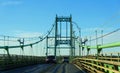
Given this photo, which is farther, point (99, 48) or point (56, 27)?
point (56, 27)

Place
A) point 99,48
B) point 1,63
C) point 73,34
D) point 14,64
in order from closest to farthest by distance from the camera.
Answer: point 99,48
point 1,63
point 14,64
point 73,34

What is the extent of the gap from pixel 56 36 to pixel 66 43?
387cm

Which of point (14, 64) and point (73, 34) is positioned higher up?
point (73, 34)

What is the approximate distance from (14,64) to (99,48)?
70.6 ft

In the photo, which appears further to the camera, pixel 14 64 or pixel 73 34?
pixel 73 34

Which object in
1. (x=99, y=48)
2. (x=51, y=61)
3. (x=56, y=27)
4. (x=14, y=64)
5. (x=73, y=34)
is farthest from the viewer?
(x=56, y=27)

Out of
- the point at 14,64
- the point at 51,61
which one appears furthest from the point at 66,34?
the point at 14,64

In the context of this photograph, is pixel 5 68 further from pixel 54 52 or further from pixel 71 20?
pixel 71 20

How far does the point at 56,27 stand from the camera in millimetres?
118375

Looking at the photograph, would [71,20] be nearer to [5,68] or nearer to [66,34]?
[66,34]

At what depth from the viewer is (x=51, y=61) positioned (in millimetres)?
76812

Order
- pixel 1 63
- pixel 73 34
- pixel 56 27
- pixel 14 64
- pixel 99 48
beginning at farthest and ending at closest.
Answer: pixel 56 27
pixel 73 34
pixel 14 64
pixel 1 63
pixel 99 48

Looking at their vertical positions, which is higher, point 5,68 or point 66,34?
point 66,34

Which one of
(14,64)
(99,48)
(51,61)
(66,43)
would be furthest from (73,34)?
(99,48)
